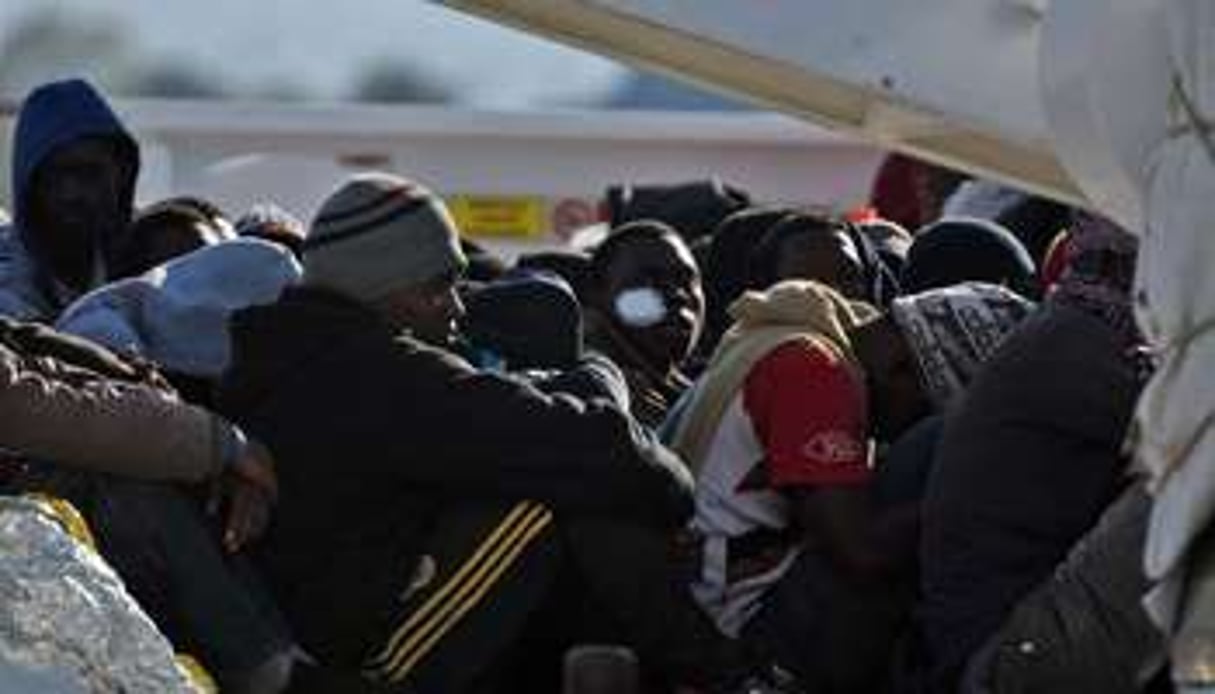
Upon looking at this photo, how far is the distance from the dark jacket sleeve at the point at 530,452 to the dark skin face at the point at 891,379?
0.60 meters

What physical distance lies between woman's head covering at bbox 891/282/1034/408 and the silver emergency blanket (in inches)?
71.6

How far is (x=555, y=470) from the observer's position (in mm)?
6234

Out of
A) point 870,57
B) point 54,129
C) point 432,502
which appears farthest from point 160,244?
point 870,57

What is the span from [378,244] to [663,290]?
5.15ft

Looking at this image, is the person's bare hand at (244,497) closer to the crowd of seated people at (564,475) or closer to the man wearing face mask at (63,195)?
the crowd of seated people at (564,475)

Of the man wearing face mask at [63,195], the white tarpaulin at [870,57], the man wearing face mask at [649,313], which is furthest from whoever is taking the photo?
the man wearing face mask at [63,195]

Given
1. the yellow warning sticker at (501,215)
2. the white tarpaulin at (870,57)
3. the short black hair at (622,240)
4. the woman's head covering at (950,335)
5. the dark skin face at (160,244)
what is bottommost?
the yellow warning sticker at (501,215)

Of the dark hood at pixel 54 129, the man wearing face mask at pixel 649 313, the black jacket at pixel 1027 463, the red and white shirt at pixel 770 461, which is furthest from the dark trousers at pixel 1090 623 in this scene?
the dark hood at pixel 54 129

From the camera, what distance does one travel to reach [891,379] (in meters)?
6.75

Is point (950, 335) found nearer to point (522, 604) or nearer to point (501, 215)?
point (522, 604)

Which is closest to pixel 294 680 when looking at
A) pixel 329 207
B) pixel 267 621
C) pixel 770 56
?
pixel 267 621

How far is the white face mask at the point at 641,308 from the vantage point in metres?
7.86

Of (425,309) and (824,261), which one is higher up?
(425,309)

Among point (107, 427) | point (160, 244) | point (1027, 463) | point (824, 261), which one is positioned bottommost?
point (160, 244)
